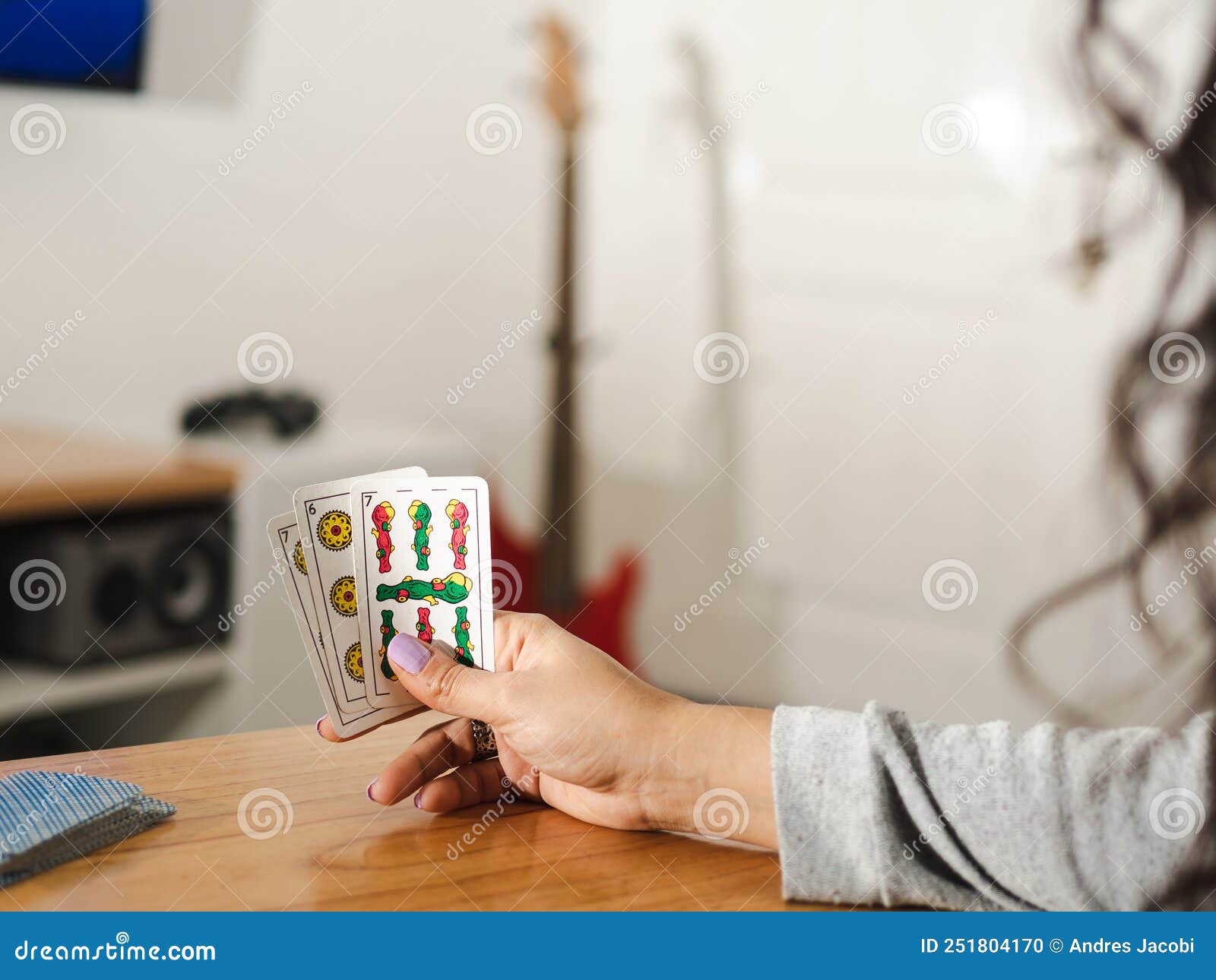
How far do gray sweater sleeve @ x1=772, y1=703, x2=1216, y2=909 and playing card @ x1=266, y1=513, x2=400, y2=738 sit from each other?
426 mm

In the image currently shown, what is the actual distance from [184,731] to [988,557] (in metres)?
2.37

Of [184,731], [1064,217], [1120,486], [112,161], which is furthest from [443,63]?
[1120,486]

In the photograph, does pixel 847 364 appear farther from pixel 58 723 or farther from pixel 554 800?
pixel 554 800

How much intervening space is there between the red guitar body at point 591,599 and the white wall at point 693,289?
0.34 feet

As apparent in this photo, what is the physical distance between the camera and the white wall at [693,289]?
120 inches

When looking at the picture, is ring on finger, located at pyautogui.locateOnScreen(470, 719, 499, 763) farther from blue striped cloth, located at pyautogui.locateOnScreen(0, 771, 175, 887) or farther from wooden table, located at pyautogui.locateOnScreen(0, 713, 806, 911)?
blue striped cloth, located at pyautogui.locateOnScreen(0, 771, 175, 887)

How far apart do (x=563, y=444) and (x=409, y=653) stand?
308cm

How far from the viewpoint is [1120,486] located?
3.02 meters

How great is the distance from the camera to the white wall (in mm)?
3041

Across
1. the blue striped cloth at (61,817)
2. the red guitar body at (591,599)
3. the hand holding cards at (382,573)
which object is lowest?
the red guitar body at (591,599)

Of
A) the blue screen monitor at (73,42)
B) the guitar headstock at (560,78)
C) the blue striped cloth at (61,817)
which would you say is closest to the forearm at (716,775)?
the blue striped cloth at (61,817)

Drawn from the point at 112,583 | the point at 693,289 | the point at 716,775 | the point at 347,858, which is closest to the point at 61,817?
the point at 347,858

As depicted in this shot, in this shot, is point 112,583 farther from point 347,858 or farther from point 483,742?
point 347,858

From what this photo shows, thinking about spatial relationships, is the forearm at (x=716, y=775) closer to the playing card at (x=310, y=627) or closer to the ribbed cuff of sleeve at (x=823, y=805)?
the ribbed cuff of sleeve at (x=823, y=805)
